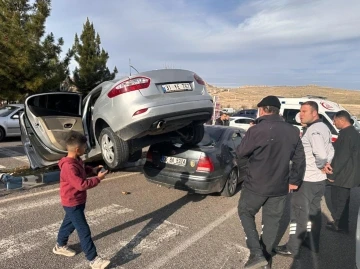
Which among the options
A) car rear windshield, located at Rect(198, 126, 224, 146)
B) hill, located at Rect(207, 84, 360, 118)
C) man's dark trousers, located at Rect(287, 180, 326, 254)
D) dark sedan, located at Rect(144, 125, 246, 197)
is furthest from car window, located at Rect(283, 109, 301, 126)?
hill, located at Rect(207, 84, 360, 118)

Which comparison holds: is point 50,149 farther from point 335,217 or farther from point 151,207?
point 335,217

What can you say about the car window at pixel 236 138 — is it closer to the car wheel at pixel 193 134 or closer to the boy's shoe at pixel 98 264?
the car wheel at pixel 193 134

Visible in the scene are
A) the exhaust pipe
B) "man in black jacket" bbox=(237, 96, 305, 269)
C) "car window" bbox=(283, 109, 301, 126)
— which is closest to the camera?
Result: "man in black jacket" bbox=(237, 96, 305, 269)

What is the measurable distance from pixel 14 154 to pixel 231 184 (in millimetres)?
7445

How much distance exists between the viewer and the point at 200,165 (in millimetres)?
5117

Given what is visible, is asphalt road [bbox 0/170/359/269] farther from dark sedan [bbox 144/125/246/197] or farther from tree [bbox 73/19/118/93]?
tree [bbox 73/19/118/93]

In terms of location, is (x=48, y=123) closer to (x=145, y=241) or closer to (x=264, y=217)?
(x=145, y=241)

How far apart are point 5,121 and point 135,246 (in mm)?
10927

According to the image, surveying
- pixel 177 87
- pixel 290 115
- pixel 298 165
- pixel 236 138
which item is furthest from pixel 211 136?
pixel 290 115

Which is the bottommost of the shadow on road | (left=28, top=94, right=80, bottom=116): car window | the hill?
the hill

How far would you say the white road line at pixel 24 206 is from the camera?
174 inches

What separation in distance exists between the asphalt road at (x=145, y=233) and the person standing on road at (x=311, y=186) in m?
0.21

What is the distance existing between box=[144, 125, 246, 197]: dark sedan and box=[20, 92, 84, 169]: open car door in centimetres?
179

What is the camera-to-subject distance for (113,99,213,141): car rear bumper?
4.35 meters
